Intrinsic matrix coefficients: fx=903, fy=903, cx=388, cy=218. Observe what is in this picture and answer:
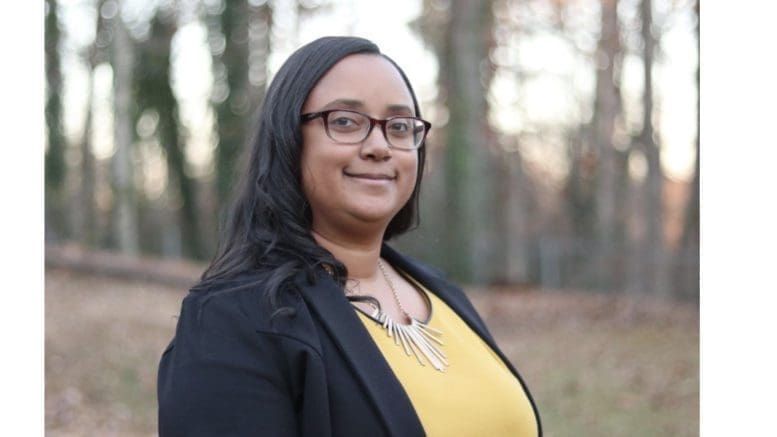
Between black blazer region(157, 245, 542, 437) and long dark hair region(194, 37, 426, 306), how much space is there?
99mm

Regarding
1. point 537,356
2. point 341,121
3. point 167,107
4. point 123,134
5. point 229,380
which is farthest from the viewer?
point 167,107

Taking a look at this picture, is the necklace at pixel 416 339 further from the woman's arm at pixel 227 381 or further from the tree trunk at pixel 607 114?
the tree trunk at pixel 607 114

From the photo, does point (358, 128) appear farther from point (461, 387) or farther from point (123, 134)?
point (123, 134)

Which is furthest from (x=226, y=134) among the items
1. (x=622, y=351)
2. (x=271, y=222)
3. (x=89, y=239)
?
(x=271, y=222)

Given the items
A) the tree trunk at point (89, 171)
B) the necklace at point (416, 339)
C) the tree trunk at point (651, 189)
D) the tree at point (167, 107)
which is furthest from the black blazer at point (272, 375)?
the tree trunk at point (89, 171)

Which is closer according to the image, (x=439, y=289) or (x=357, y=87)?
(x=357, y=87)

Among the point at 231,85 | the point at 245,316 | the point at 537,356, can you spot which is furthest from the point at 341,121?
the point at 231,85

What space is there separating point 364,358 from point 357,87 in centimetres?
61

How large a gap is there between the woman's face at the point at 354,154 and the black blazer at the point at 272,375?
25cm

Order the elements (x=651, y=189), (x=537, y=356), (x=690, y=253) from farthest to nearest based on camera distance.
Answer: (x=690, y=253) → (x=651, y=189) → (x=537, y=356)

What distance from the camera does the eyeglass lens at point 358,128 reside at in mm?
2006

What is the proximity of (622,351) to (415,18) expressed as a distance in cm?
1147

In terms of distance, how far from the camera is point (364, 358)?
189 cm

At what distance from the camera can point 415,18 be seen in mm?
20484
